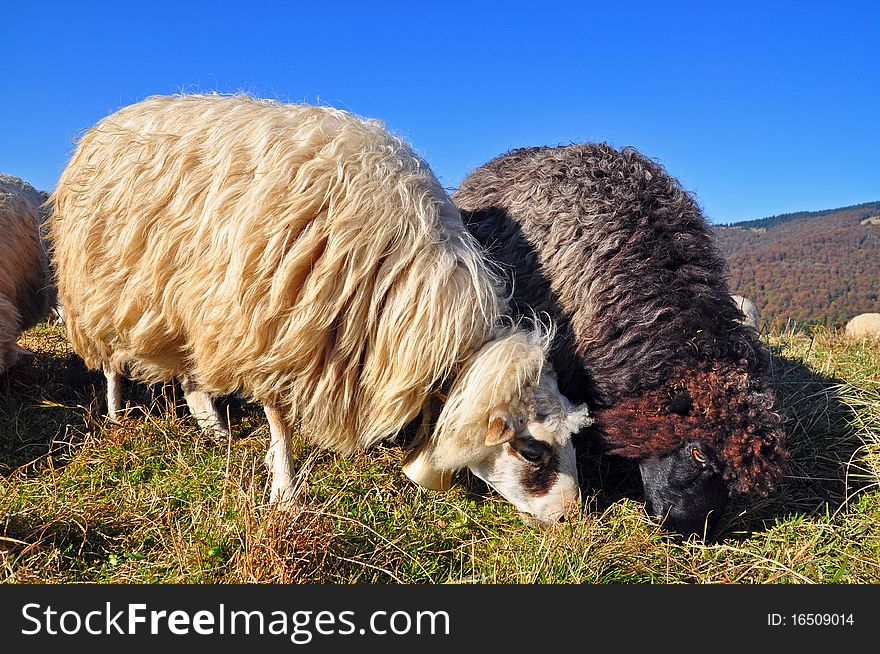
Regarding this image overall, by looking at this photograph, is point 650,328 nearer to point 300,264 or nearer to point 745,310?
point 300,264

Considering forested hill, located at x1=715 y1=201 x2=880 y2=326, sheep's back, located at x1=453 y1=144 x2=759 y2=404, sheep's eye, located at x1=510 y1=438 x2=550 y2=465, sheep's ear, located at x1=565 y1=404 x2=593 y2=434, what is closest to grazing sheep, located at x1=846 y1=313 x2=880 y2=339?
forested hill, located at x1=715 y1=201 x2=880 y2=326

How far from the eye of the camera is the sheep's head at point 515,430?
3178 millimetres

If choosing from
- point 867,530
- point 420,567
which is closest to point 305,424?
point 420,567

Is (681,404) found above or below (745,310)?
below

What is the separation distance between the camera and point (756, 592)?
2.89 meters

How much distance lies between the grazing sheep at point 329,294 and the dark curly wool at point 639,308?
18.0 inches

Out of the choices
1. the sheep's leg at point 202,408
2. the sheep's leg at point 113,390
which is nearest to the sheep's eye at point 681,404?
the sheep's leg at point 202,408

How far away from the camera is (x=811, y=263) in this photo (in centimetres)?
2975

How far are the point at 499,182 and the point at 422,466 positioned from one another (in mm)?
2545

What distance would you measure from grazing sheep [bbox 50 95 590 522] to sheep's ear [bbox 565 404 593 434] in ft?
0.03

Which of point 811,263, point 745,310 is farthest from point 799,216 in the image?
point 745,310

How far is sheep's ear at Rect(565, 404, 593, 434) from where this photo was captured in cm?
333

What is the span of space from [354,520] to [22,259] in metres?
4.12

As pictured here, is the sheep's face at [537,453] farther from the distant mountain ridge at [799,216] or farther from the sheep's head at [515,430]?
the distant mountain ridge at [799,216]
